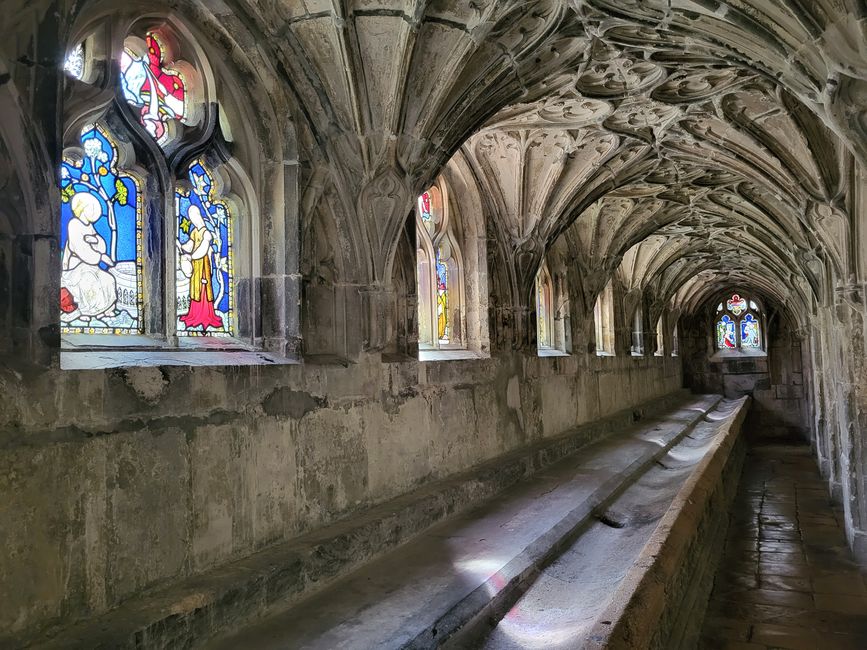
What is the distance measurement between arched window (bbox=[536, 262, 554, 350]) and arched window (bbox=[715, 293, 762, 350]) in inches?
637

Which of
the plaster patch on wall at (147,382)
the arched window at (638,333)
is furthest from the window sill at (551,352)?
the arched window at (638,333)

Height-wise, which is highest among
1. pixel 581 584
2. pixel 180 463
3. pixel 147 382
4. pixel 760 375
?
pixel 147 382

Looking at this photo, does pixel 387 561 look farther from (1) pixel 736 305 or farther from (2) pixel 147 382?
(1) pixel 736 305

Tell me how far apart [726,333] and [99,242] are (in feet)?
82.1

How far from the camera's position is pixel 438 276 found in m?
7.48

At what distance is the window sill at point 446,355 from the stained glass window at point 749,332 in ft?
67.2

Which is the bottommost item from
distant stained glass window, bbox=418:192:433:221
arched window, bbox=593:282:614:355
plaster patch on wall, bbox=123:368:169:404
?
plaster patch on wall, bbox=123:368:169:404

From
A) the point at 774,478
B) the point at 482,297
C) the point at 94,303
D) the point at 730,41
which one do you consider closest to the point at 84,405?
the point at 94,303

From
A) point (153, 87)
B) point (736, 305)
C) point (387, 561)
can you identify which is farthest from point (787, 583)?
point (736, 305)

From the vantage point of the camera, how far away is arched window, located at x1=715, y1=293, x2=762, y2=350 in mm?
24672

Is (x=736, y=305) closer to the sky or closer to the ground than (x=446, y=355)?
closer to the sky

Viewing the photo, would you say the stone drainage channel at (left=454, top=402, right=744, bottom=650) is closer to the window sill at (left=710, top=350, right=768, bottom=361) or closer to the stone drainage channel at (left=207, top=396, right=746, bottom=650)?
the stone drainage channel at (left=207, top=396, right=746, bottom=650)

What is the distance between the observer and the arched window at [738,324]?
24672 mm

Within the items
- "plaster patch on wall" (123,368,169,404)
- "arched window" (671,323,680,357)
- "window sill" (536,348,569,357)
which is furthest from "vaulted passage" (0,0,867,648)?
"arched window" (671,323,680,357)
